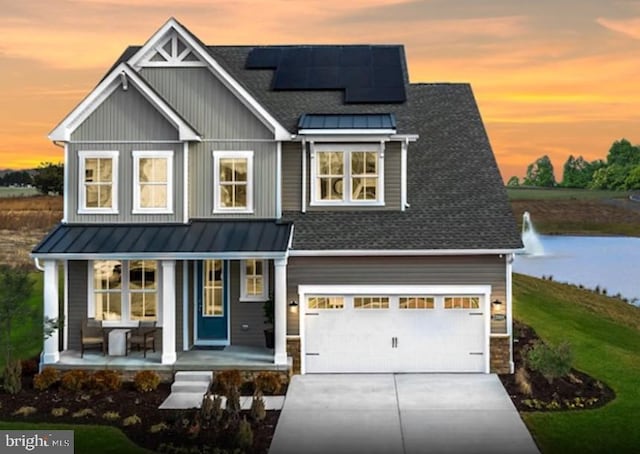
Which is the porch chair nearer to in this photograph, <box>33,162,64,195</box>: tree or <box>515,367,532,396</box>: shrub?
<box>515,367,532,396</box>: shrub

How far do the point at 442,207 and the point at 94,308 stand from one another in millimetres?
9196

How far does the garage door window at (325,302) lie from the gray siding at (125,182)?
389 cm

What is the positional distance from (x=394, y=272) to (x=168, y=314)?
5.44 metres

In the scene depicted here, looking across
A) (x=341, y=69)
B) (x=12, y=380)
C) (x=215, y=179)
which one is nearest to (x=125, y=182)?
(x=215, y=179)

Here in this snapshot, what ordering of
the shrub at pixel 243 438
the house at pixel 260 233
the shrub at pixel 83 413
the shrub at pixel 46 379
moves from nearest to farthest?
1. the shrub at pixel 243 438
2. the shrub at pixel 83 413
3. the shrub at pixel 46 379
4. the house at pixel 260 233

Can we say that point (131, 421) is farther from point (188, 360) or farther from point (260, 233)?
point (260, 233)

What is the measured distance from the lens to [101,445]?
12.9m

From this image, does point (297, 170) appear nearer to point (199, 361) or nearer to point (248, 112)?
point (248, 112)

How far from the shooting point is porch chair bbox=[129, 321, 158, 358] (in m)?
18.0

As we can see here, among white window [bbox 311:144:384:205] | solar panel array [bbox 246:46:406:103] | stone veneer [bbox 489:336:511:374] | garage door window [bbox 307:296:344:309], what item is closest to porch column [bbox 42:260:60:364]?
garage door window [bbox 307:296:344:309]

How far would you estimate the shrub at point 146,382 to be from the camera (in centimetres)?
1638

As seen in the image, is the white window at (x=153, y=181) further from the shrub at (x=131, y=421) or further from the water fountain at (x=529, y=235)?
the water fountain at (x=529, y=235)

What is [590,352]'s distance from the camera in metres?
21.3

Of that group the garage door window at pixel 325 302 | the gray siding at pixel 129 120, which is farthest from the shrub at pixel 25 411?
the gray siding at pixel 129 120
